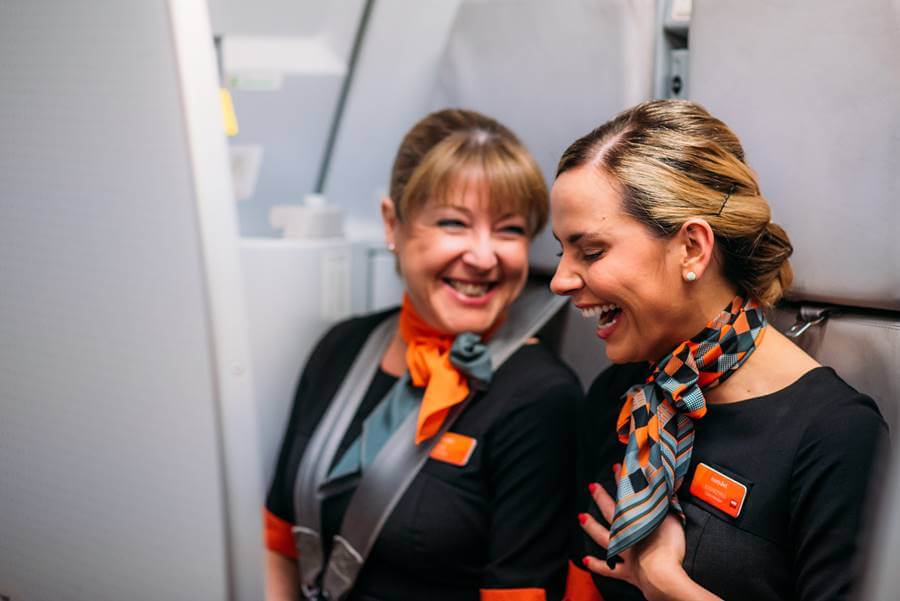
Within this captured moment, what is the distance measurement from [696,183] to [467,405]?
2.21 ft

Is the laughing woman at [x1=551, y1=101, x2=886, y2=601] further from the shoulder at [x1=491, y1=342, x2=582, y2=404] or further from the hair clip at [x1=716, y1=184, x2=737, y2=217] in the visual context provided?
the shoulder at [x1=491, y1=342, x2=582, y2=404]

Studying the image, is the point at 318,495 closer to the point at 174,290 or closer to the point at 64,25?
the point at 174,290

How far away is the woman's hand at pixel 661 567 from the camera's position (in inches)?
44.7

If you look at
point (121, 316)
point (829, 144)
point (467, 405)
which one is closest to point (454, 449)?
point (467, 405)

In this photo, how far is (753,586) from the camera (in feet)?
3.67

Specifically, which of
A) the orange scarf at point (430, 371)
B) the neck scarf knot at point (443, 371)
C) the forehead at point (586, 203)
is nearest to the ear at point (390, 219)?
the orange scarf at point (430, 371)

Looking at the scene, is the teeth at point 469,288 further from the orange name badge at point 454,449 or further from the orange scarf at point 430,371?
the orange name badge at point 454,449

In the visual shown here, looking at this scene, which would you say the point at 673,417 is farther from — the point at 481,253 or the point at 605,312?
the point at 481,253

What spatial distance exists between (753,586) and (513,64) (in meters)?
1.07

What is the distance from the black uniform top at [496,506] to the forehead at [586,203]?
1.47 ft

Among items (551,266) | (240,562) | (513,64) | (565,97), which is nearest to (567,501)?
(551,266)

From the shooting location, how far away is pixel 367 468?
5.52 feet

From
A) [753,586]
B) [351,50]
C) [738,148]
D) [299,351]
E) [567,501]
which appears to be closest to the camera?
[753,586]

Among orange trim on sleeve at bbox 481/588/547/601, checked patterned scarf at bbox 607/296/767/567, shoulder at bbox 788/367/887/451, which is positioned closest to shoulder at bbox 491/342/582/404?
orange trim on sleeve at bbox 481/588/547/601
